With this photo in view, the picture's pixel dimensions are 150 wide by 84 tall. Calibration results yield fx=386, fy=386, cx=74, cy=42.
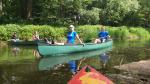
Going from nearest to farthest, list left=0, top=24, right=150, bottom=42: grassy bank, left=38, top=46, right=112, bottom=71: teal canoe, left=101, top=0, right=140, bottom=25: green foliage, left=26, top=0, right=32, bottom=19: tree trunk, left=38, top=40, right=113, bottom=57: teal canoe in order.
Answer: left=38, top=46, right=112, bottom=71: teal canoe, left=38, top=40, right=113, bottom=57: teal canoe, left=0, top=24, right=150, bottom=42: grassy bank, left=26, top=0, right=32, bottom=19: tree trunk, left=101, top=0, right=140, bottom=25: green foliage

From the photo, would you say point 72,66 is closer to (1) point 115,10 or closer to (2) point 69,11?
(2) point 69,11

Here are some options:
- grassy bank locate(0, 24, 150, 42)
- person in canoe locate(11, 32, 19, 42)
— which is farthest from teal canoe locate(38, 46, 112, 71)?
person in canoe locate(11, 32, 19, 42)

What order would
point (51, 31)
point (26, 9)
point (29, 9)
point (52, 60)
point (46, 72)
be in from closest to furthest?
point (46, 72) < point (52, 60) < point (51, 31) < point (29, 9) < point (26, 9)

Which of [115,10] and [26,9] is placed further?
[115,10]

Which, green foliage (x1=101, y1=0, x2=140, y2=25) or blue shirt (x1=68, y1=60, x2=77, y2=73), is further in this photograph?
green foliage (x1=101, y1=0, x2=140, y2=25)

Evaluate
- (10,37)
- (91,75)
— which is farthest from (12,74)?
(10,37)

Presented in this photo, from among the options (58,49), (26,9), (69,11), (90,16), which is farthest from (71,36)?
(69,11)

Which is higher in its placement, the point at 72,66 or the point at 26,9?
the point at 26,9

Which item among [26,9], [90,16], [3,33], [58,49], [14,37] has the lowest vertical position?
[14,37]

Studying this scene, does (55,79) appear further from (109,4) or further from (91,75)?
(109,4)

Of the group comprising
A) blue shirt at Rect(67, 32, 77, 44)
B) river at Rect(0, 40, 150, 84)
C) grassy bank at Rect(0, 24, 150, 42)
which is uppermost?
blue shirt at Rect(67, 32, 77, 44)

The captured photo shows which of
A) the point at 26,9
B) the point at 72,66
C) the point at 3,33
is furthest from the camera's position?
the point at 26,9

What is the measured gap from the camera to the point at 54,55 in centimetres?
2205

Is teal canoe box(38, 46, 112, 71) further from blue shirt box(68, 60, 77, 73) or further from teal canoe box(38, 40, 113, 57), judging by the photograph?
blue shirt box(68, 60, 77, 73)
